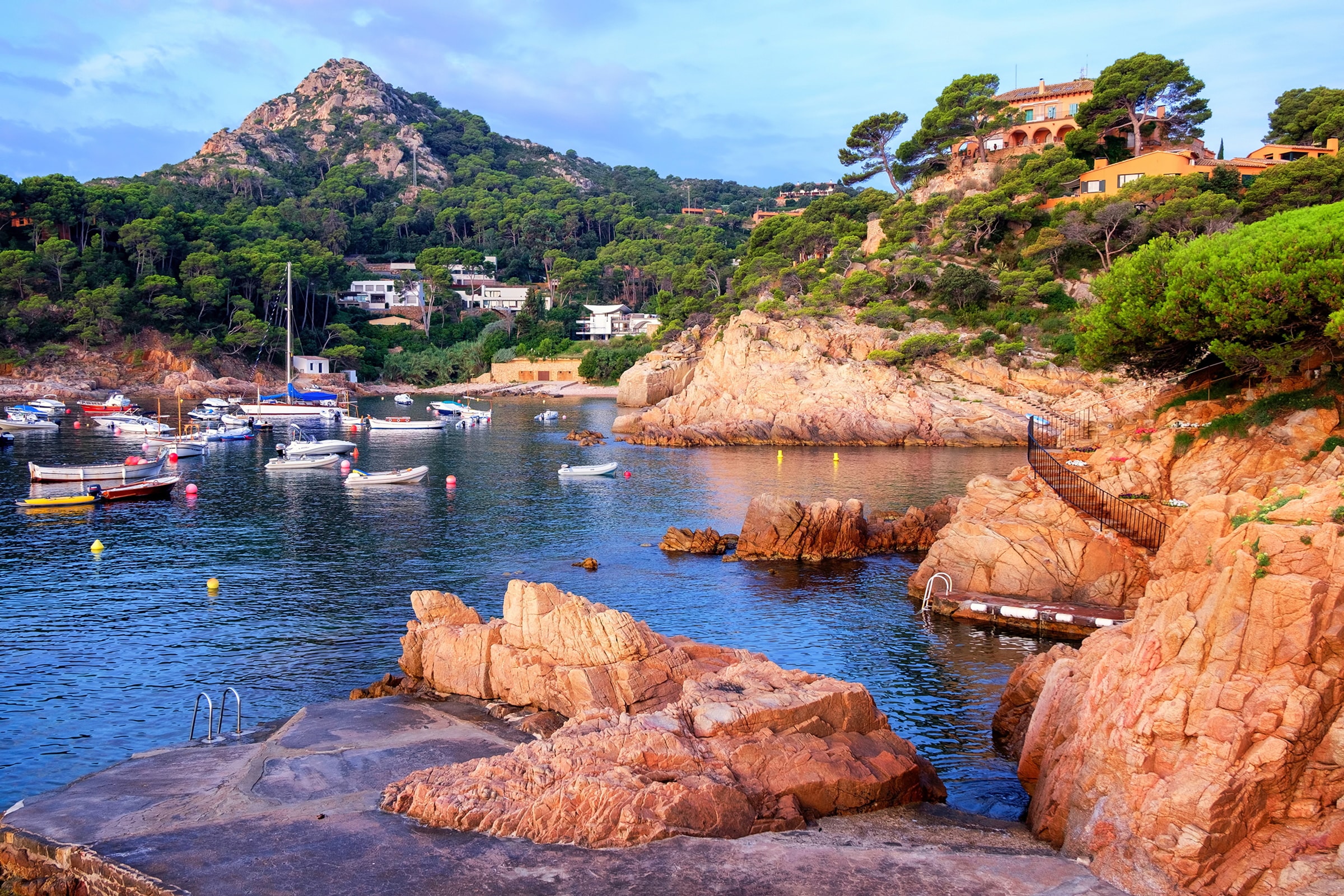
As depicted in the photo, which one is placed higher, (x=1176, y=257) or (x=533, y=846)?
(x=1176, y=257)

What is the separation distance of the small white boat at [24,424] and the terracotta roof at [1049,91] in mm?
86661

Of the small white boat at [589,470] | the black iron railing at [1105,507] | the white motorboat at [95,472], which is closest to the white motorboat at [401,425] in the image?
the small white boat at [589,470]

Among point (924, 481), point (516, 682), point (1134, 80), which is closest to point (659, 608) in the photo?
point (516, 682)

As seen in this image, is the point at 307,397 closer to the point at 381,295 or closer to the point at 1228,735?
the point at 381,295

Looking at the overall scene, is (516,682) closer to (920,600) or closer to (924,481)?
(920,600)

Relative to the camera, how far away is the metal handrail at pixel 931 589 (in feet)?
85.6

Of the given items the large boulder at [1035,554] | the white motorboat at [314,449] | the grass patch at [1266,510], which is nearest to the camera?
the grass patch at [1266,510]

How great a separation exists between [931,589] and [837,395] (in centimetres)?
4627

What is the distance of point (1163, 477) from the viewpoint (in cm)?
2614

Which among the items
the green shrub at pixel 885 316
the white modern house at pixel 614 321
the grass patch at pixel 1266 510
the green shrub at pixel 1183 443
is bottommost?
the grass patch at pixel 1266 510

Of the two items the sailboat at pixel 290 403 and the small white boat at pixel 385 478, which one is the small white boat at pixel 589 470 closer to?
the small white boat at pixel 385 478

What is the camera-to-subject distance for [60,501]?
137 ft

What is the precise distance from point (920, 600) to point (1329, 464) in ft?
34.2

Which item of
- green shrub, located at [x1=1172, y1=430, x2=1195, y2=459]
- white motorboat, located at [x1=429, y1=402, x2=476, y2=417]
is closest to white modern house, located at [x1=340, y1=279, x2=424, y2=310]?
white motorboat, located at [x1=429, y1=402, x2=476, y2=417]
